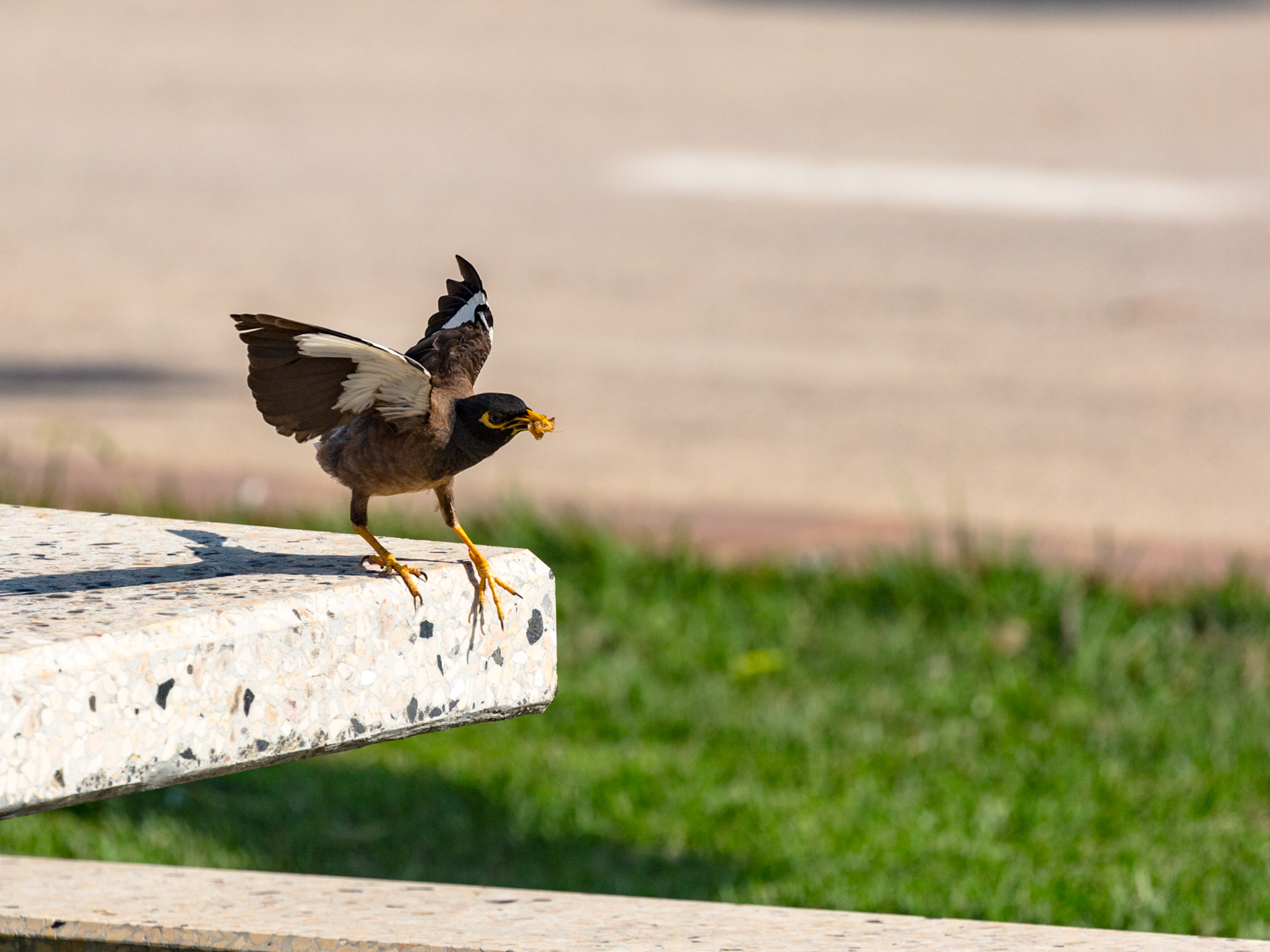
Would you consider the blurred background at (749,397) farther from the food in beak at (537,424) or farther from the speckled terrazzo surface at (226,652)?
the food in beak at (537,424)

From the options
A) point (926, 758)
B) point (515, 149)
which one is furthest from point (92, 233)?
point (926, 758)

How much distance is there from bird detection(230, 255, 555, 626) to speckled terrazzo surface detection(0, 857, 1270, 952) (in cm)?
45

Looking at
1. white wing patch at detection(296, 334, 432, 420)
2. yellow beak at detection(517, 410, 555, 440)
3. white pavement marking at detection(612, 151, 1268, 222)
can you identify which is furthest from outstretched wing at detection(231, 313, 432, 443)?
white pavement marking at detection(612, 151, 1268, 222)

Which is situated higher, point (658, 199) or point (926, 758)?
point (658, 199)

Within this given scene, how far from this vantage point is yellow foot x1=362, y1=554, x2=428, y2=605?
7.57ft

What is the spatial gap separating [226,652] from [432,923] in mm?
576

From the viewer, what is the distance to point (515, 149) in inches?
424

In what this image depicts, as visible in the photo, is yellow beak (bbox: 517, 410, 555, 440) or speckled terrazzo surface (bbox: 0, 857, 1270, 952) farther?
speckled terrazzo surface (bbox: 0, 857, 1270, 952)

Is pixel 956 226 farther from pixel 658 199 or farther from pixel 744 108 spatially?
pixel 744 108

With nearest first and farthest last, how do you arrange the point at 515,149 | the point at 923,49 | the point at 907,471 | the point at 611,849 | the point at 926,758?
the point at 611,849, the point at 926,758, the point at 907,471, the point at 515,149, the point at 923,49

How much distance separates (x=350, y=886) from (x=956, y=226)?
7.34 metres

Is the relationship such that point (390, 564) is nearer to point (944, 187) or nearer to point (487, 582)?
point (487, 582)

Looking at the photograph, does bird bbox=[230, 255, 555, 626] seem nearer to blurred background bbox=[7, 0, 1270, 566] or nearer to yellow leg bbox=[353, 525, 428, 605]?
yellow leg bbox=[353, 525, 428, 605]

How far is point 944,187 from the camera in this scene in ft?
33.4
